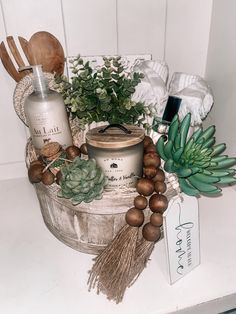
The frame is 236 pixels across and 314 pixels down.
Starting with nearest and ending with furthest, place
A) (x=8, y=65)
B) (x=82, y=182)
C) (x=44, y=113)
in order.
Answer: (x=82, y=182) → (x=44, y=113) → (x=8, y=65)

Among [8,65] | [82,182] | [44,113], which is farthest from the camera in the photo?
[8,65]

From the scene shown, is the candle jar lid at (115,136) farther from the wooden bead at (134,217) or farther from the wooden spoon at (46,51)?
the wooden spoon at (46,51)

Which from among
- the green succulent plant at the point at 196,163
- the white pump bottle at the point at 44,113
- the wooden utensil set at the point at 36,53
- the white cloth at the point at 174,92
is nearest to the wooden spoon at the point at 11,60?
the wooden utensil set at the point at 36,53

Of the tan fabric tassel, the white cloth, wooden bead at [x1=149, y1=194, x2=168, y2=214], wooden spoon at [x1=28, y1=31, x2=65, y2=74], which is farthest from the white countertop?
wooden spoon at [x1=28, y1=31, x2=65, y2=74]

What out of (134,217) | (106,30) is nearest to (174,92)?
(106,30)

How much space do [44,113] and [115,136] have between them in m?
0.15

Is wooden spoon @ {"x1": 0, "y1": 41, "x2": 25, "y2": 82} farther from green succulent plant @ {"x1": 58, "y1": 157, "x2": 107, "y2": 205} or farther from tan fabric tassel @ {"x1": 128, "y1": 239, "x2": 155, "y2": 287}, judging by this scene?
tan fabric tassel @ {"x1": 128, "y1": 239, "x2": 155, "y2": 287}

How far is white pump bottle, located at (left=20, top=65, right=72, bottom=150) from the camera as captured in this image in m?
0.51

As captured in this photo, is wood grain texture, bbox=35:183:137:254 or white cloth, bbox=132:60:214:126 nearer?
wood grain texture, bbox=35:183:137:254

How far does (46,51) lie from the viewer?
0.60 m

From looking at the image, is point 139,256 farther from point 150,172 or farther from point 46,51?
point 46,51

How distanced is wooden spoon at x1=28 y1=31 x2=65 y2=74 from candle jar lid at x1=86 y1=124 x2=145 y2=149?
0.23 meters

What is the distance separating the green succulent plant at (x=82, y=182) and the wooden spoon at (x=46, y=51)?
278mm

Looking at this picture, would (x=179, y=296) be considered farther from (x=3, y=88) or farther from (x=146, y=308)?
(x=3, y=88)
